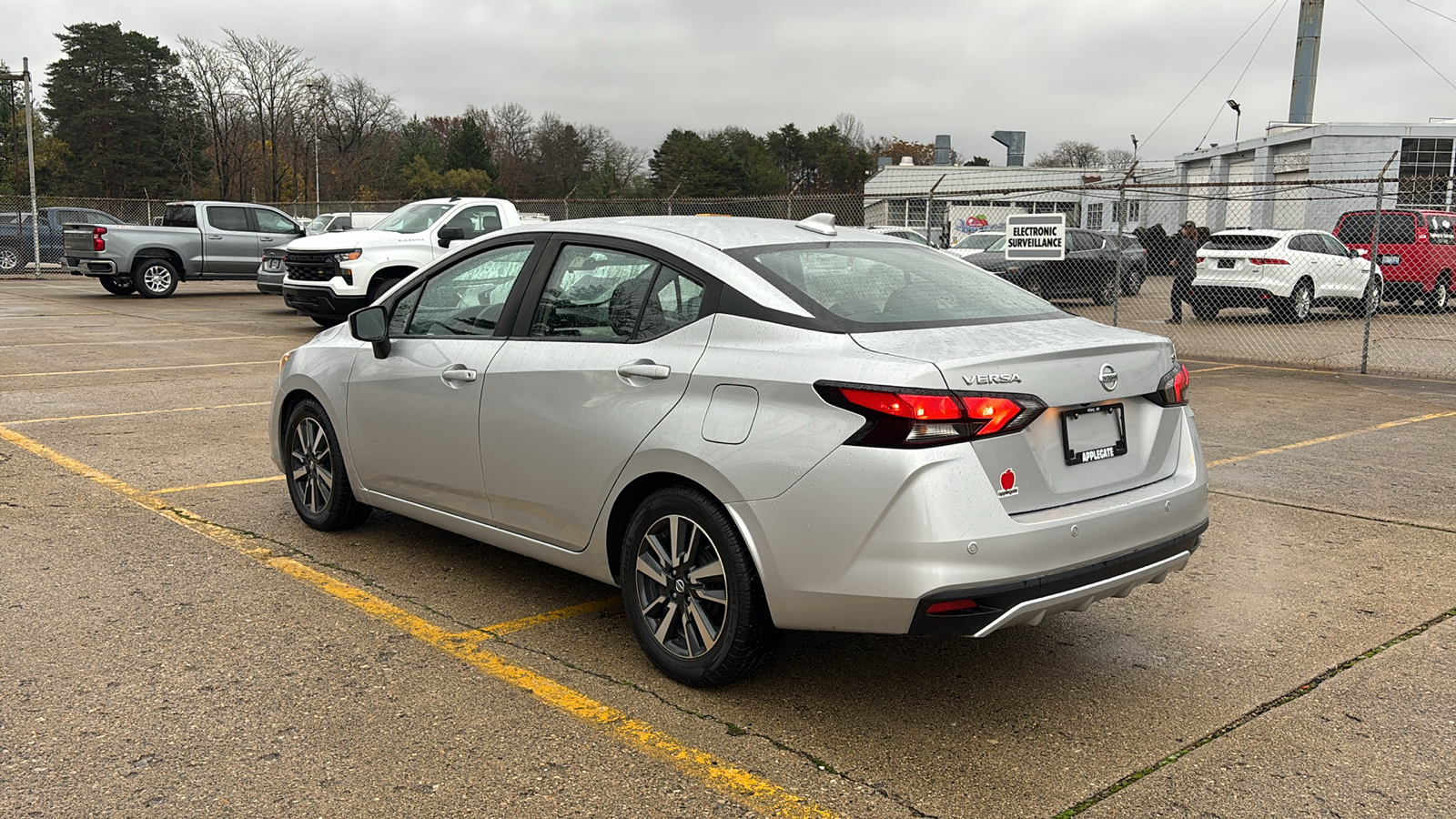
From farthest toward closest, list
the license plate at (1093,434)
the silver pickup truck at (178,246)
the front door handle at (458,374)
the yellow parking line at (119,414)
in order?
1. the silver pickup truck at (178,246)
2. the yellow parking line at (119,414)
3. the front door handle at (458,374)
4. the license plate at (1093,434)

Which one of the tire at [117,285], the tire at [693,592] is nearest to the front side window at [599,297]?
the tire at [693,592]

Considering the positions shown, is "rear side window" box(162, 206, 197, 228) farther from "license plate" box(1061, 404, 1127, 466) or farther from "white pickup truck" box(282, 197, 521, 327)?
"license plate" box(1061, 404, 1127, 466)

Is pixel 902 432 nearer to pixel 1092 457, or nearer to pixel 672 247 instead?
pixel 1092 457

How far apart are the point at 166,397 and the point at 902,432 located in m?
8.39

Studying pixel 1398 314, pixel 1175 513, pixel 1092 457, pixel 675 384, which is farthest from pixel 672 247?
pixel 1398 314

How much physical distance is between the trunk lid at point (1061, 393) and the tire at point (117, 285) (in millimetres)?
21941

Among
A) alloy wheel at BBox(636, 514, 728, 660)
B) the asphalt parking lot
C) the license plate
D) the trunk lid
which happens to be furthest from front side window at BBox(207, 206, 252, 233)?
the license plate

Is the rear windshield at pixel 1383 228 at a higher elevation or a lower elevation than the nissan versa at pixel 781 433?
higher

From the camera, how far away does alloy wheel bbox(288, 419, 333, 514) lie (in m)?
5.49

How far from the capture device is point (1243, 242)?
1797 centimetres

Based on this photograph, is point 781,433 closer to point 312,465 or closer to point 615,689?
point 615,689

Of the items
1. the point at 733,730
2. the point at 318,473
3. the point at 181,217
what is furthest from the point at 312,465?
the point at 181,217

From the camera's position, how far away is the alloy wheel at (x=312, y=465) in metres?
5.49

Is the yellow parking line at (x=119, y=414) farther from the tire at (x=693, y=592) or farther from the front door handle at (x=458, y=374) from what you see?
the tire at (x=693, y=592)
